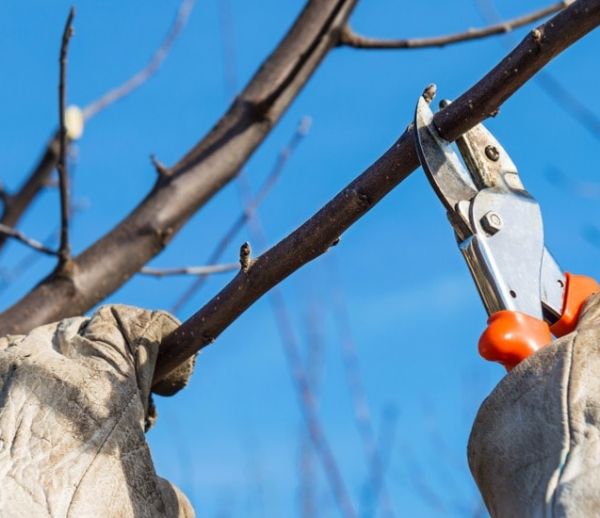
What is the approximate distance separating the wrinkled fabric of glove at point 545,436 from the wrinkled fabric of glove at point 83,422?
477 mm

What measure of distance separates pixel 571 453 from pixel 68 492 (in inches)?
25.5

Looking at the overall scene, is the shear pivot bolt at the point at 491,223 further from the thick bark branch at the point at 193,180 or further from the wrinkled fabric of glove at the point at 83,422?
the thick bark branch at the point at 193,180

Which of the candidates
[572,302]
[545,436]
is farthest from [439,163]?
[545,436]

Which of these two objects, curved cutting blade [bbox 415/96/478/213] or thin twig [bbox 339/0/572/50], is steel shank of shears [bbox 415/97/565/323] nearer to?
curved cutting blade [bbox 415/96/478/213]

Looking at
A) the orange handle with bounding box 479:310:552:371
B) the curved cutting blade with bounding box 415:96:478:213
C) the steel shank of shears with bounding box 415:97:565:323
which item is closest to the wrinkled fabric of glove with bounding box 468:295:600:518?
the orange handle with bounding box 479:310:552:371

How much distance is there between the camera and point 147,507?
1764 millimetres

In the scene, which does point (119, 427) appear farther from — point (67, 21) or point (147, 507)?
point (67, 21)

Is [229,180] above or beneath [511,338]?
above

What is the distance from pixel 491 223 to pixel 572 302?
16 cm

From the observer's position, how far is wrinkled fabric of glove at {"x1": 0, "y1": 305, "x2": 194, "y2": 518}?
1683 mm

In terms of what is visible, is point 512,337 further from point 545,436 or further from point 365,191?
point 365,191

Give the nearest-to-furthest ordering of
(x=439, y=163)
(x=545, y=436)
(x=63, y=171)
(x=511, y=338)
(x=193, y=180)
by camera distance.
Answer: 1. (x=545, y=436)
2. (x=511, y=338)
3. (x=439, y=163)
4. (x=63, y=171)
5. (x=193, y=180)

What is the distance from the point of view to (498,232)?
178 centimetres

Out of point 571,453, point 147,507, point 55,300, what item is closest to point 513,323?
point 571,453
